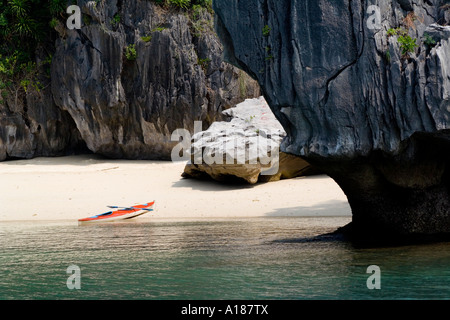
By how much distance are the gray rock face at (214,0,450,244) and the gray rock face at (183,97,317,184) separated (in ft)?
26.2

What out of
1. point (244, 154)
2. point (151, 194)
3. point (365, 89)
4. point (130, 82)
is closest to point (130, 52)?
point (130, 82)

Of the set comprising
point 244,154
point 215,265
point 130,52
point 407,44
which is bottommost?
point 215,265

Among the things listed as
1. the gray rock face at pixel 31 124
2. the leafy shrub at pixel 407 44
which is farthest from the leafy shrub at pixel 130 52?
the leafy shrub at pixel 407 44

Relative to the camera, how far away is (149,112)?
79.8ft

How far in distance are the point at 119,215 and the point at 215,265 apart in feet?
26.1

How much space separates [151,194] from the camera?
59.9ft

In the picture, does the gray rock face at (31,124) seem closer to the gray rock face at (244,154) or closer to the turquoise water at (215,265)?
the gray rock face at (244,154)

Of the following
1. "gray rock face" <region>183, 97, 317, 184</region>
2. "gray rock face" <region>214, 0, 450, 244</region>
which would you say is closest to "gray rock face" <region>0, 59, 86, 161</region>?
"gray rock face" <region>183, 97, 317, 184</region>

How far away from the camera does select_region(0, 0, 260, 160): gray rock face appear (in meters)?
24.0

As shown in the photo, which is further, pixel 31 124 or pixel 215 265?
pixel 31 124

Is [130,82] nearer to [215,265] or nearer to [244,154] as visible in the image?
[244,154]

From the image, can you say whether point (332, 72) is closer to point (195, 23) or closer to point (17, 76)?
point (195, 23)

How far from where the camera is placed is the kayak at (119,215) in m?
14.8
